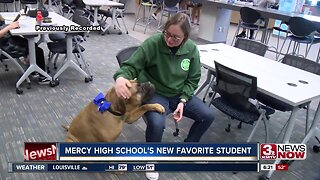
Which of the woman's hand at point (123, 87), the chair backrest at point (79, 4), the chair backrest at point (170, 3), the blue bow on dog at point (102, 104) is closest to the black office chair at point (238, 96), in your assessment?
the woman's hand at point (123, 87)

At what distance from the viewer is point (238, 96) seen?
91.5 inches

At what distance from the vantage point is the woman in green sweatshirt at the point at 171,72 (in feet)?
6.53

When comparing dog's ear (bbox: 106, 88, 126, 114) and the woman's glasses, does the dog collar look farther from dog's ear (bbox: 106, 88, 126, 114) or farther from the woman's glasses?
the woman's glasses

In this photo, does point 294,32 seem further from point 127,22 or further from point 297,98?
point 127,22

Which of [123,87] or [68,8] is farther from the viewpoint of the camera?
[68,8]

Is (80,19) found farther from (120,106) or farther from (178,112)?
(178,112)

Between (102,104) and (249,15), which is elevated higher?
(249,15)

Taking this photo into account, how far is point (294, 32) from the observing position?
16.0 feet

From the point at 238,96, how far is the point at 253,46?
117cm

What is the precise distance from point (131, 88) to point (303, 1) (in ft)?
26.1

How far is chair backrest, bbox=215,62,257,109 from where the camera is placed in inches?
85.3

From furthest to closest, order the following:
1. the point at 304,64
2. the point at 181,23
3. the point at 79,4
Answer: the point at 79,4 < the point at 304,64 < the point at 181,23

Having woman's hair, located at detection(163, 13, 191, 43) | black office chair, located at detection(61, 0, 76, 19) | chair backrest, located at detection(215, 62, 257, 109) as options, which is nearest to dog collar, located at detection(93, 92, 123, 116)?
woman's hair, located at detection(163, 13, 191, 43)

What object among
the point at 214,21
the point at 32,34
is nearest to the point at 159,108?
the point at 32,34
